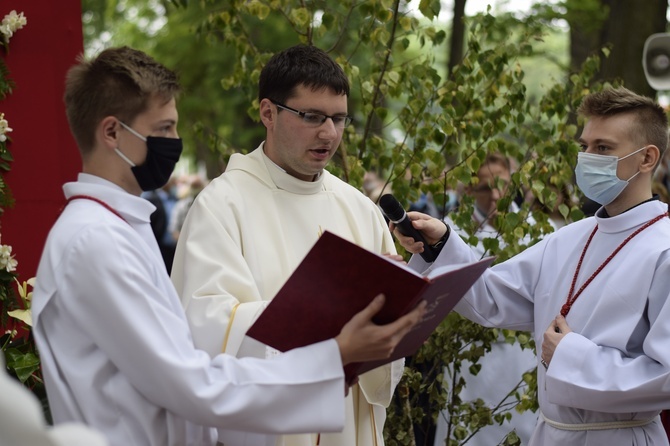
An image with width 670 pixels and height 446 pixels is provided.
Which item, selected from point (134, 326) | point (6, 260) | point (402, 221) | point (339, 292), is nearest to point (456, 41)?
point (402, 221)

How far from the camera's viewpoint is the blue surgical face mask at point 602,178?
387cm

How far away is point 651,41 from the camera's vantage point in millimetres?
8344

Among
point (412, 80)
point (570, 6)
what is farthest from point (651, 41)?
point (412, 80)

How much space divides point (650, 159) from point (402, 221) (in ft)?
3.56

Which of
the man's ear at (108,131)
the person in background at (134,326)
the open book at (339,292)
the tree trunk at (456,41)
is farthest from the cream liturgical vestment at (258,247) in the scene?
the tree trunk at (456,41)

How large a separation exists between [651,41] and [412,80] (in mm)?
4064

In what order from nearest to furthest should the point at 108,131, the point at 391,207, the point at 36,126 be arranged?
the point at 108,131
the point at 391,207
the point at 36,126

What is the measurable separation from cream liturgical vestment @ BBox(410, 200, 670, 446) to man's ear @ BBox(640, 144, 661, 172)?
16 centimetres

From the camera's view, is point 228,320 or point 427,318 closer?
point 427,318

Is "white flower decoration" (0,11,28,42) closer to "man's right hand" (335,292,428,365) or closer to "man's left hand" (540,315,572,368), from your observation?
"man's right hand" (335,292,428,365)

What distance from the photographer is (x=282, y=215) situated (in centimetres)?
389

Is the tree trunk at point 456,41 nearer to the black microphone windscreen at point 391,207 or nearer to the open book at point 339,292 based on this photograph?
the black microphone windscreen at point 391,207

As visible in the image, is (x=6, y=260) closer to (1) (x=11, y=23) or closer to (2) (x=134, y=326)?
(1) (x=11, y=23)

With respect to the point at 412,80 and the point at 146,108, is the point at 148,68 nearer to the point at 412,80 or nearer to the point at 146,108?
the point at 146,108
